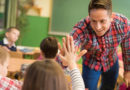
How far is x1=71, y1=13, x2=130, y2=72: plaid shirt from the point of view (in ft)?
5.10

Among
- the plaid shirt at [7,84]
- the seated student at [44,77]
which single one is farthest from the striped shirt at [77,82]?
the plaid shirt at [7,84]

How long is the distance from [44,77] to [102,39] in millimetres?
1035

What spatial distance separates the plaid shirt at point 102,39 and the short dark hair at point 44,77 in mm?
800

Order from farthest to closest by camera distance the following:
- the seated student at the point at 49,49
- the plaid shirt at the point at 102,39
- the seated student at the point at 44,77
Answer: the seated student at the point at 49,49 < the plaid shirt at the point at 102,39 < the seated student at the point at 44,77

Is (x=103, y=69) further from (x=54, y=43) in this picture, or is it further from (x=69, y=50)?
(x=69, y=50)

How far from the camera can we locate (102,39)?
1.59m

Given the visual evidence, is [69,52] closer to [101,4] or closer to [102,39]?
[101,4]

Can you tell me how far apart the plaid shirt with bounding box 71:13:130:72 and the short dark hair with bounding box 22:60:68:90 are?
2.62 feet

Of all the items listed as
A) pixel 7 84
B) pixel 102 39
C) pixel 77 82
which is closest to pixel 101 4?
pixel 102 39

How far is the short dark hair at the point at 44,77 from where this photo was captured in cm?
66

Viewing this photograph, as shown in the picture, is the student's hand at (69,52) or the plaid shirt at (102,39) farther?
the plaid shirt at (102,39)

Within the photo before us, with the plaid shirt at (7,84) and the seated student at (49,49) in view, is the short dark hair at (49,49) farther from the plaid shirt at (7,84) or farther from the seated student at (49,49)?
the plaid shirt at (7,84)

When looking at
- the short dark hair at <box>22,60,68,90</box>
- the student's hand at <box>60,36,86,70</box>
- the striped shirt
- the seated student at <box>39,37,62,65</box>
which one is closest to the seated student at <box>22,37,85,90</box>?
the short dark hair at <box>22,60,68,90</box>

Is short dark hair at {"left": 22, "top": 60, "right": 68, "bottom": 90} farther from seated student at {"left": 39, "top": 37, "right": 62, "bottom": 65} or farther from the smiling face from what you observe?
seated student at {"left": 39, "top": 37, "right": 62, "bottom": 65}
